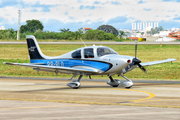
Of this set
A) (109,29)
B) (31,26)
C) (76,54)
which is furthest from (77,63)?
(109,29)

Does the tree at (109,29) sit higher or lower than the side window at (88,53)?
higher

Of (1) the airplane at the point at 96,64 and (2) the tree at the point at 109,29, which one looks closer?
(1) the airplane at the point at 96,64

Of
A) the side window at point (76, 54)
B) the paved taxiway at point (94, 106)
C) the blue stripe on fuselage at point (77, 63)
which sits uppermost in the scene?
the side window at point (76, 54)

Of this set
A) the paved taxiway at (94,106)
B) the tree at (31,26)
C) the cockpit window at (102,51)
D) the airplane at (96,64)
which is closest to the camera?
the paved taxiway at (94,106)

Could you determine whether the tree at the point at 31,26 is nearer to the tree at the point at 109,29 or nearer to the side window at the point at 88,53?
the tree at the point at 109,29

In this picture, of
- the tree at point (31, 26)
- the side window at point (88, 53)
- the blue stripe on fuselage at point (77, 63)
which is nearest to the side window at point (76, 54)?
the blue stripe on fuselage at point (77, 63)

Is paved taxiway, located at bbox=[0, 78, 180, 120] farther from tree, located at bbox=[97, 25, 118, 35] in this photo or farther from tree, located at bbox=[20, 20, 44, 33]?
tree, located at bbox=[97, 25, 118, 35]

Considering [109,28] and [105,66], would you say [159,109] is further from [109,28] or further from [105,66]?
[109,28]

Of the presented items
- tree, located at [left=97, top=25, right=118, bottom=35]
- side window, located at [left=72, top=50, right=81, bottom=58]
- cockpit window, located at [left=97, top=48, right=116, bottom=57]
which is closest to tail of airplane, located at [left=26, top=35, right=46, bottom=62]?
side window, located at [left=72, top=50, right=81, bottom=58]

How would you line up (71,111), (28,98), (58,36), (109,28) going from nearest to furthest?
(71,111)
(28,98)
(58,36)
(109,28)

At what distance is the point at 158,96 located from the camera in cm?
1488

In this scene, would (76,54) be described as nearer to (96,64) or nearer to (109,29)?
(96,64)

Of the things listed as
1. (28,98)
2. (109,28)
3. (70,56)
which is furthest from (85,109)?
(109,28)

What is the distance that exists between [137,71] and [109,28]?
4434 inches
